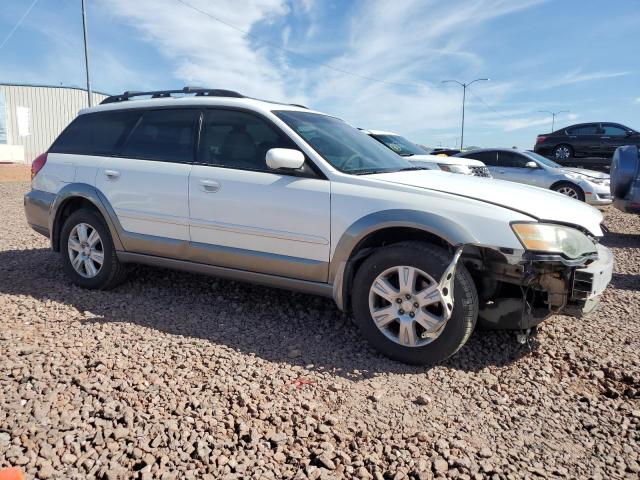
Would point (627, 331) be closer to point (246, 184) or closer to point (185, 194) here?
point (246, 184)

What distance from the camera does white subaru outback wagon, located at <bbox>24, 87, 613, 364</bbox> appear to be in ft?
9.93

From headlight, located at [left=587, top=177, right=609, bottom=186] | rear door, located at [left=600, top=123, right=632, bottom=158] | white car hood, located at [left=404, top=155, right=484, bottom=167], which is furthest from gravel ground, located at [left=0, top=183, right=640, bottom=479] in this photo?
rear door, located at [left=600, top=123, right=632, bottom=158]

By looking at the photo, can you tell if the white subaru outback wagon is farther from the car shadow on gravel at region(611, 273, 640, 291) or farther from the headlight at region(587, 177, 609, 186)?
the headlight at region(587, 177, 609, 186)

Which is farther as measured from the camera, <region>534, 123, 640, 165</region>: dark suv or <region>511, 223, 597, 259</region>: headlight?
<region>534, 123, 640, 165</region>: dark suv

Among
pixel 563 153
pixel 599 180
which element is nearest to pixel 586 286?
pixel 599 180

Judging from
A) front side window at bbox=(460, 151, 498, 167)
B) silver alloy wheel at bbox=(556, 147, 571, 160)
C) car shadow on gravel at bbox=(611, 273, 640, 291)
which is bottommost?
car shadow on gravel at bbox=(611, 273, 640, 291)

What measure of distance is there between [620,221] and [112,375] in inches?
407

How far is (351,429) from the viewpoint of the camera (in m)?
2.51

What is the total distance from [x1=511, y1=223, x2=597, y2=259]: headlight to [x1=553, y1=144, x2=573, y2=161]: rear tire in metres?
15.7

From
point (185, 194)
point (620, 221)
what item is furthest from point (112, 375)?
point (620, 221)

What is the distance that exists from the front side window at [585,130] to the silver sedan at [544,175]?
6.04m

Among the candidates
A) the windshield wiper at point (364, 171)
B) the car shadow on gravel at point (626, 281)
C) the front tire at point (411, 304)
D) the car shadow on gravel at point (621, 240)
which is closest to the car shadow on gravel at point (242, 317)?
the front tire at point (411, 304)

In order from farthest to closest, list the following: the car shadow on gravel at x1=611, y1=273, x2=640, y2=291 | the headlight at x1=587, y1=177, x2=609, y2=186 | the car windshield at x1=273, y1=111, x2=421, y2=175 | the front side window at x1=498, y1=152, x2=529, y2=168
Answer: the front side window at x1=498, y1=152, x2=529, y2=168 < the headlight at x1=587, y1=177, x2=609, y2=186 < the car shadow on gravel at x1=611, y1=273, x2=640, y2=291 < the car windshield at x1=273, y1=111, x2=421, y2=175

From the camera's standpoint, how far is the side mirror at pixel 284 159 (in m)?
3.41
